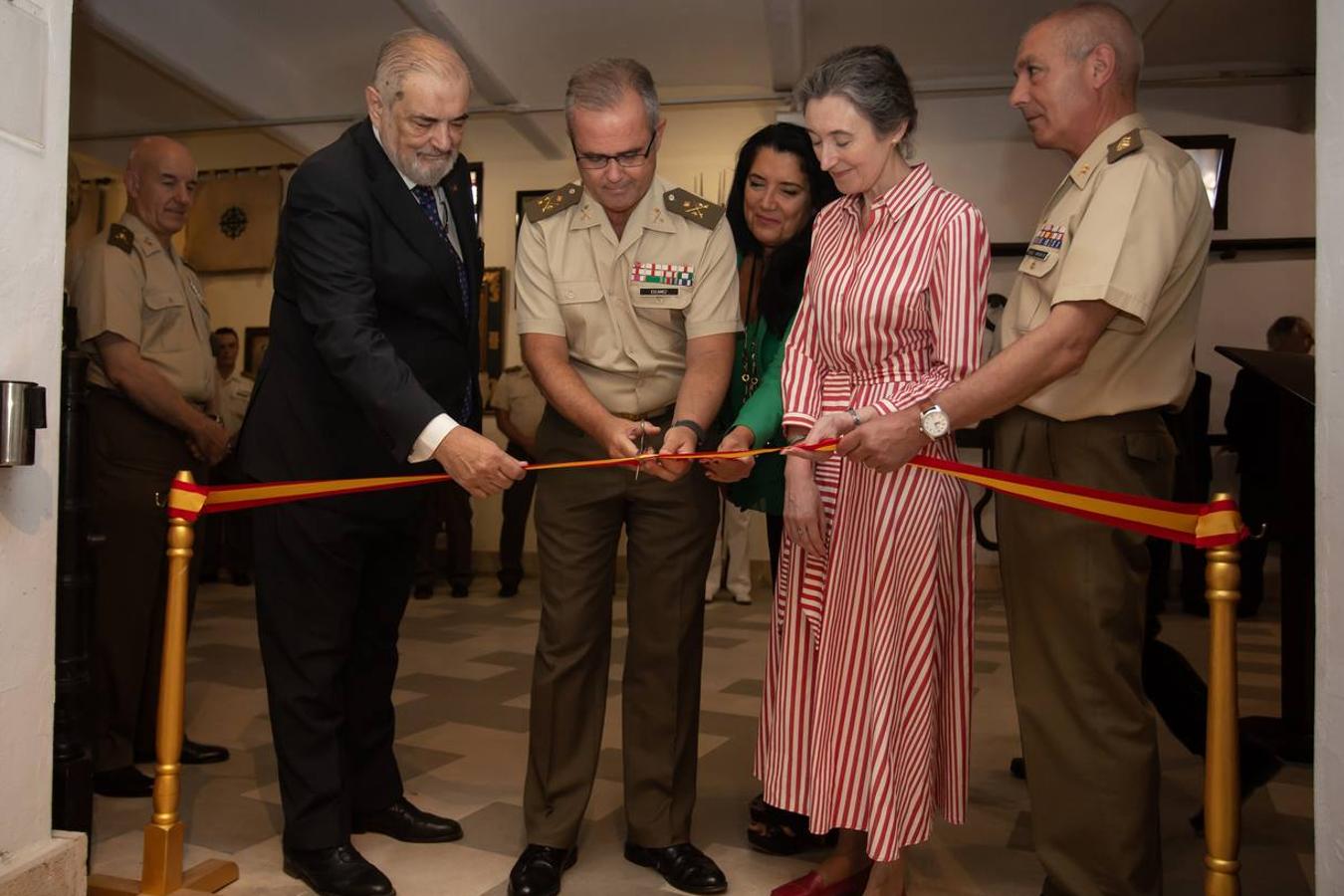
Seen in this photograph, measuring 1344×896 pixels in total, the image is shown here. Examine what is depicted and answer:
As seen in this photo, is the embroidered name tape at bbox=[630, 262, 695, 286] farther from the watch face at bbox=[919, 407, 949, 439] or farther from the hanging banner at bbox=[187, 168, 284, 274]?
the hanging banner at bbox=[187, 168, 284, 274]

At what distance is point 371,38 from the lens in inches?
296

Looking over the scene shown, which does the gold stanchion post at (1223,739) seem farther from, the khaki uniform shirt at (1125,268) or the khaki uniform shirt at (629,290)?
the khaki uniform shirt at (629,290)

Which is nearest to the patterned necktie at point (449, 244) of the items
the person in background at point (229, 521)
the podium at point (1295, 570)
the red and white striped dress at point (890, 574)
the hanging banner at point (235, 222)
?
the red and white striped dress at point (890, 574)

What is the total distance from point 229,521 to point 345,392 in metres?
6.92

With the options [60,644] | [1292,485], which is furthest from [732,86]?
[60,644]

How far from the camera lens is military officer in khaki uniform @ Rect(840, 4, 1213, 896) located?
209cm

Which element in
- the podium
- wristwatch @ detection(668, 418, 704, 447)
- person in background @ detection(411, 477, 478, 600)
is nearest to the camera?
wristwatch @ detection(668, 418, 704, 447)

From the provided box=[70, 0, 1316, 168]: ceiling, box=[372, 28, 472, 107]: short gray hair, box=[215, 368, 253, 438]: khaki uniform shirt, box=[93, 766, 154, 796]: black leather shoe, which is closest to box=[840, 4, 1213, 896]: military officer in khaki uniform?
box=[372, 28, 472, 107]: short gray hair

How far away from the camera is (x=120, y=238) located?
351 centimetres

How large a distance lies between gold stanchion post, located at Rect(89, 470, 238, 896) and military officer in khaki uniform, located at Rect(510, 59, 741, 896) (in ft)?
2.36

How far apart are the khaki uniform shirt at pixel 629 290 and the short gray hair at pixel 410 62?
368 mm

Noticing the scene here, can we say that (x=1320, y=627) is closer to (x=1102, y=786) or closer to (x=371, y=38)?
(x=1102, y=786)

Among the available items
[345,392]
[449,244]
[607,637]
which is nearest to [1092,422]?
[607,637]

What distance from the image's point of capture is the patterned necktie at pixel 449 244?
2.60m
